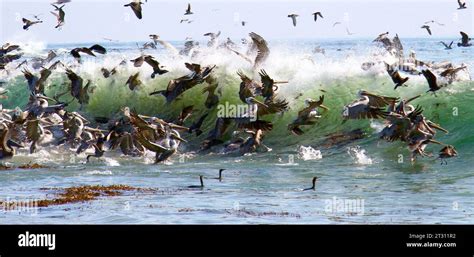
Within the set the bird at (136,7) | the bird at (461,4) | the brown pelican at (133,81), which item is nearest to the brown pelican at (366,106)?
the bird at (461,4)

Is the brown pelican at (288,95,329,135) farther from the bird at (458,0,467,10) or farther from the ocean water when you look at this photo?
the bird at (458,0,467,10)

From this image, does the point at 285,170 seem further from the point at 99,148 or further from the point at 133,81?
the point at 133,81

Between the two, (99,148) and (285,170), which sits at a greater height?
(99,148)

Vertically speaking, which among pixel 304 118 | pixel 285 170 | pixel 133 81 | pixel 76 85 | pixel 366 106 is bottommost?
pixel 285 170

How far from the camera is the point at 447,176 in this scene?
25.8 meters

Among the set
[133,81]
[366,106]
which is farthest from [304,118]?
[133,81]

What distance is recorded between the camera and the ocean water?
819 inches

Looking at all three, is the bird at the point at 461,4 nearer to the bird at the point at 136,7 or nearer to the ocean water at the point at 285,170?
the ocean water at the point at 285,170

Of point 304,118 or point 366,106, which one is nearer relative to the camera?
point 366,106

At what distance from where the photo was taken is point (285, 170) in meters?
28.2

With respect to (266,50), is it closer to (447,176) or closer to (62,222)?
(447,176)

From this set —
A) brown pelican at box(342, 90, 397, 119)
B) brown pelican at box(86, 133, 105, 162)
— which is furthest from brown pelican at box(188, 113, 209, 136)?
brown pelican at box(342, 90, 397, 119)
